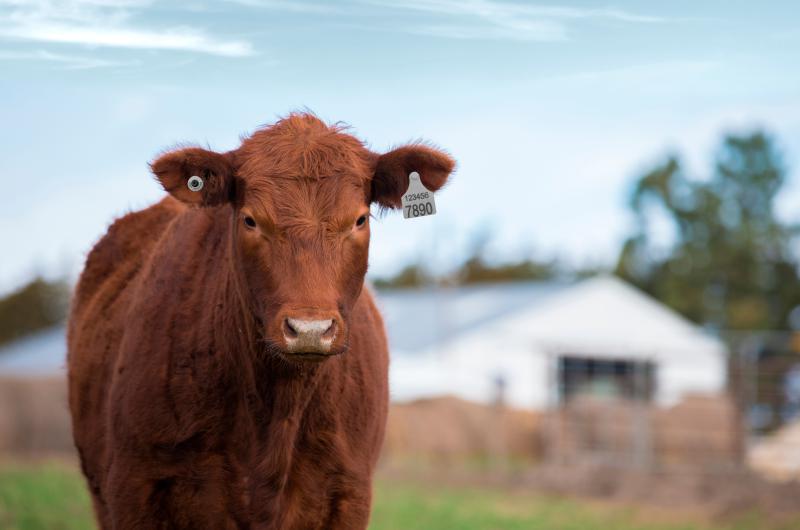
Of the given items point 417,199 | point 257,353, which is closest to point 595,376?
point 417,199

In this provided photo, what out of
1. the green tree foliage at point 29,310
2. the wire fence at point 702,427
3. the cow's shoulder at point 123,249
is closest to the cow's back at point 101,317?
the cow's shoulder at point 123,249

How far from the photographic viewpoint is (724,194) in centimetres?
5691

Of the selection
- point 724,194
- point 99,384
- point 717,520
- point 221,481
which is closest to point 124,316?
point 99,384

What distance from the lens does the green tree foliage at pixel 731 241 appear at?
5416 centimetres

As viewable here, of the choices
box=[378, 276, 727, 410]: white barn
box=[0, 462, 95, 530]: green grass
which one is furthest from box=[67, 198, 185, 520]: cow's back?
box=[378, 276, 727, 410]: white barn

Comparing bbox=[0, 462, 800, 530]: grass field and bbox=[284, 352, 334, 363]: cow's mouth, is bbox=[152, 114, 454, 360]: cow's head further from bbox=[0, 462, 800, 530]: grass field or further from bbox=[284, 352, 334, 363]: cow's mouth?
bbox=[0, 462, 800, 530]: grass field

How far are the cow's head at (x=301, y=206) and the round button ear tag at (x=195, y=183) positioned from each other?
0.07ft

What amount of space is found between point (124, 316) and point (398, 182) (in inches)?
78.3

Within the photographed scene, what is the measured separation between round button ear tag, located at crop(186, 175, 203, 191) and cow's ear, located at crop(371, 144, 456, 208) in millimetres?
831

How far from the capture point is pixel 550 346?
1672 inches

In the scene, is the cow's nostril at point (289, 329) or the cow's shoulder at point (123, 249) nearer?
the cow's nostril at point (289, 329)

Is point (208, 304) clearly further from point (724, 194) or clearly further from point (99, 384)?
point (724, 194)

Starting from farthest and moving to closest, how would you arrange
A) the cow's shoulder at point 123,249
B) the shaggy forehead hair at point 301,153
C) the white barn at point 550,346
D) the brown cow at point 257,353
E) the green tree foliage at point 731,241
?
1. the green tree foliage at point 731,241
2. the white barn at point 550,346
3. the cow's shoulder at point 123,249
4. the shaggy forehead hair at point 301,153
5. the brown cow at point 257,353

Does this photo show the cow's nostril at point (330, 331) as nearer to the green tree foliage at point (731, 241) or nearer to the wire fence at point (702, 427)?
the wire fence at point (702, 427)
